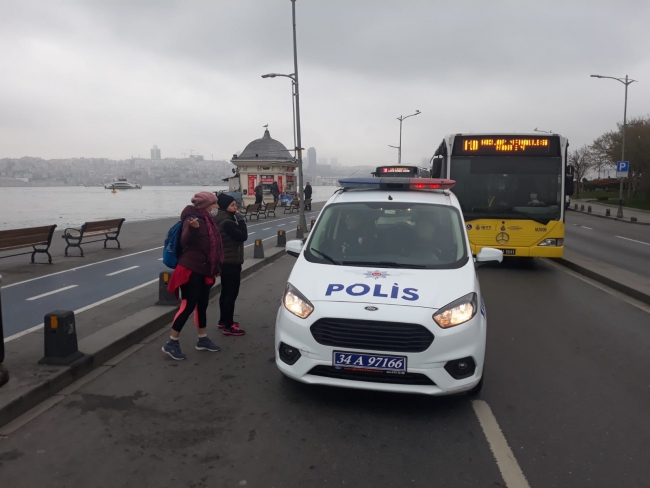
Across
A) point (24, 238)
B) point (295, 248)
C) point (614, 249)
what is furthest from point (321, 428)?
point (614, 249)

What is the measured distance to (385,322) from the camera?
4277 millimetres

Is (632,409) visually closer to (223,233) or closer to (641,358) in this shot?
(641,358)

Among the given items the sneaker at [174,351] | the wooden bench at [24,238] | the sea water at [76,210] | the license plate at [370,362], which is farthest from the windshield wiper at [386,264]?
the sea water at [76,210]

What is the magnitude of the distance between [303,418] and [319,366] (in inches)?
17.0

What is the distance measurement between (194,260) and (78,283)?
582cm

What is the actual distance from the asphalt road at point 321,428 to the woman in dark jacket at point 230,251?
494 mm

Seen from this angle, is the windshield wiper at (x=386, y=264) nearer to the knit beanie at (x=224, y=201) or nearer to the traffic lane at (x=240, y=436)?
the traffic lane at (x=240, y=436)

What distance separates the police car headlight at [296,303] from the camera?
4.53m

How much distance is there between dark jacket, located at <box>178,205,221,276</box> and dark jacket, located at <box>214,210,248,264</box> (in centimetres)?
65

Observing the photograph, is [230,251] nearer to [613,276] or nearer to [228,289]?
[228,289]

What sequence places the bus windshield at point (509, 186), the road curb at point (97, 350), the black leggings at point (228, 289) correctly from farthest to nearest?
the bus windshield at point (509, 186) → the black leggings at point (228, 289) → the road curb at point (97, 350)

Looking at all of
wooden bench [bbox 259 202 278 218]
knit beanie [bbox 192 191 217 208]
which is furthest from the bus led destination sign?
wooden bench [bbox 259 202 278 218]

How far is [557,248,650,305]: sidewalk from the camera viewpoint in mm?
9656

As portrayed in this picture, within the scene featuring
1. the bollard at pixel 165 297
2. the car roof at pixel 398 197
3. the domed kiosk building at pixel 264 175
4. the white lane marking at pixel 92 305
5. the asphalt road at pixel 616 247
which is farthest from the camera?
the domed kiosk building at pixel 264 175
